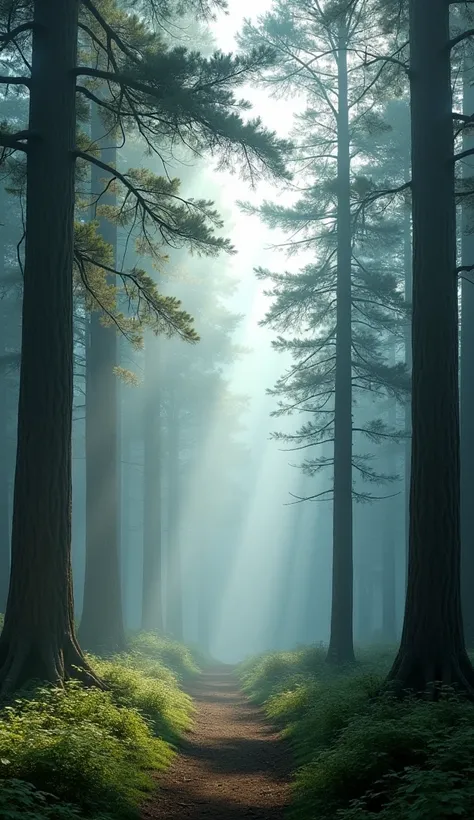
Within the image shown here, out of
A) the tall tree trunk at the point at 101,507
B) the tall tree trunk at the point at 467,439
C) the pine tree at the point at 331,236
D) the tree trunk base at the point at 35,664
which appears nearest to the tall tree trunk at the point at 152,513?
the pine tree at the point at 331,236

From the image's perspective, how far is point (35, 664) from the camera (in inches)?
328

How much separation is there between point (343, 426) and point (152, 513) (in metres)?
10.3

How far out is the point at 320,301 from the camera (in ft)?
60.5

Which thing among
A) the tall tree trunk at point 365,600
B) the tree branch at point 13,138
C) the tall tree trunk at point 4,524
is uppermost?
the tree branch at point 13,138

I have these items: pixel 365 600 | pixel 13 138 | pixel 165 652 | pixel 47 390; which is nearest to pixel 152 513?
pixel 165 652

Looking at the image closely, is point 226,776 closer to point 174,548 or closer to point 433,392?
point 433,392

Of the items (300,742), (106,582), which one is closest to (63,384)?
(300,742)

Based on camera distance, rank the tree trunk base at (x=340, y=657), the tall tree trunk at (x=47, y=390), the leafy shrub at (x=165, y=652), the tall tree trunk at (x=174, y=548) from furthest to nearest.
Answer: the tall tree trunk at (x=174, y=548) → the leafy shrub at (x=165, y=652) → the tree trunk base at (x=340, y=657) → the tall tree trunk at (x=47, y=390)

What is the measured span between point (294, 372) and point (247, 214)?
4024 mm

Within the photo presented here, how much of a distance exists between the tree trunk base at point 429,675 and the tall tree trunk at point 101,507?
27.2 ft

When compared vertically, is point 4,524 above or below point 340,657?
above

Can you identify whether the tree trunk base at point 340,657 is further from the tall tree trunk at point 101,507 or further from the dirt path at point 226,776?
the tall tree trunk at point 101,507

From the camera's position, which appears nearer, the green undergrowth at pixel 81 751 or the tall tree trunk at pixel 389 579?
the green undergrowth at pixel 81 751

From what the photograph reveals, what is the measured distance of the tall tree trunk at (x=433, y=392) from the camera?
8531mm
